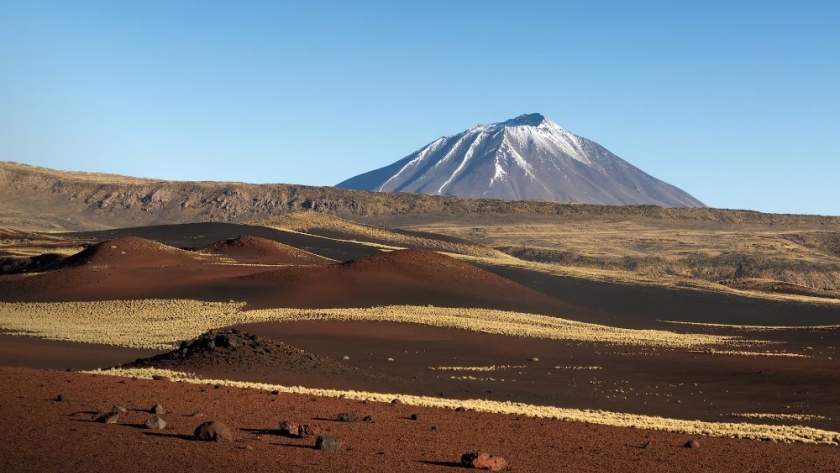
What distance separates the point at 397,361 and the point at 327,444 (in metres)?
19.0

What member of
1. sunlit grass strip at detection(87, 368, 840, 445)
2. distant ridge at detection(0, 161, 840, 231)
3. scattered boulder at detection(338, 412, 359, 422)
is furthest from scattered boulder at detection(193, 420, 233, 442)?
distant ridge at detection(0, 161, 840, 231)

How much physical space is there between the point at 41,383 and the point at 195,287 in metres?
35.3

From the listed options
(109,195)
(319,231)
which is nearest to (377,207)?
(109,195)

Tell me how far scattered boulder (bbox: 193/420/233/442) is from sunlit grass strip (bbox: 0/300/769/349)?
2377cm

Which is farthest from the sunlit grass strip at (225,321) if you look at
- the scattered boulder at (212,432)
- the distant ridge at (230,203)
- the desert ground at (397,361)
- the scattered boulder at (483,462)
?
the distant ridge at (230,203)

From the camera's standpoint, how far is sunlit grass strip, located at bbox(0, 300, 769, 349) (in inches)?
1706

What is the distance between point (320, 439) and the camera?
17078 millimetres

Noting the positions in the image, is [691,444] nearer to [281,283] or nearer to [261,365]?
[261,365]

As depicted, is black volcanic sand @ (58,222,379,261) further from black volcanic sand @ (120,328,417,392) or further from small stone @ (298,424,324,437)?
small stone @ (298,424,324,437)

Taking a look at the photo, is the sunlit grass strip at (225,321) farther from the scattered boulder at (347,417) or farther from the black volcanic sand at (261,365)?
the scattered boulder at (347,417)

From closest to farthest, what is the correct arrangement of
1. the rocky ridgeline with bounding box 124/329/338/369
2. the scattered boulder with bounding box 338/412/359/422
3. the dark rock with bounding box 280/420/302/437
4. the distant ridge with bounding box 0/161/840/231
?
the dark rock with bounding box 280/420/302/437 → the scattered boulder with bounding box 338/412/359/422 → the rocky ridgeline with bounding box 124/329/338/369 → the distant ridge with bounding box 0/161/840/231

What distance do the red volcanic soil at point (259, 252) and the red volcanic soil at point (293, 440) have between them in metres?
49.5

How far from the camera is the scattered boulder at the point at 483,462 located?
16.1m

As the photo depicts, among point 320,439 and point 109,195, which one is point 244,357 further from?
point 109,195
